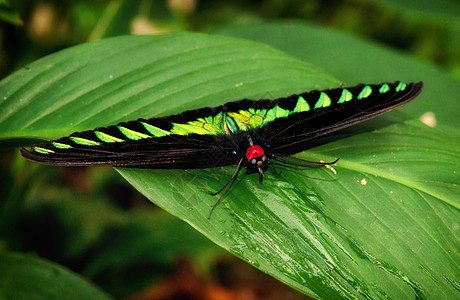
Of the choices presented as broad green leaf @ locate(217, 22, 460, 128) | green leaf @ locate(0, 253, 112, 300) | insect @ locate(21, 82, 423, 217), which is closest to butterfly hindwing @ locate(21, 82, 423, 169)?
insect @ locate(21, 82, 423, 217)

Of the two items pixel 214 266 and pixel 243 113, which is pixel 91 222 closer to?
pixel 214 266

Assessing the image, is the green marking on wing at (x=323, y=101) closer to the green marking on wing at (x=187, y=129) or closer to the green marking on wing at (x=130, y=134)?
the green marking on wing at (x=187, y=129)

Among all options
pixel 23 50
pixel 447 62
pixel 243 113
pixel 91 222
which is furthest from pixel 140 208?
pixel 447 62

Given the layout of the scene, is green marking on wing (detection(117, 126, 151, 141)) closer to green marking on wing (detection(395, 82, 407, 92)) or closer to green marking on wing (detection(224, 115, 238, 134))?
green marking on wing (detection(224, 115, 238, 134))

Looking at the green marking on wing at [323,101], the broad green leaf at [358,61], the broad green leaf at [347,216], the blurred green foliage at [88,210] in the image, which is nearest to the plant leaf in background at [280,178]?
the broad green leaf at [347,216]

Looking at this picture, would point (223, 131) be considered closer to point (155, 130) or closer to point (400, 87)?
point (155, 130)

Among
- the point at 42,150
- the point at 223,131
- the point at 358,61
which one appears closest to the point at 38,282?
the point at 42,150
